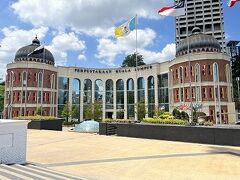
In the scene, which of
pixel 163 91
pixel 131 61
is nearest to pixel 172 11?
pixel 163 91

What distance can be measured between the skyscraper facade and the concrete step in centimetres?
12384

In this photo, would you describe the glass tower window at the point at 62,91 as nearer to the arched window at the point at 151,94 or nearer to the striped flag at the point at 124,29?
the arched window at the point at 151,94

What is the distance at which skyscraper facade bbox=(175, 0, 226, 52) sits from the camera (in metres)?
124

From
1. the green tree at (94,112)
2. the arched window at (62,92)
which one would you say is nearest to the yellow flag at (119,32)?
A: the green tree at (94,112)

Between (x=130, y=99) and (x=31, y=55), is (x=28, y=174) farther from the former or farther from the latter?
(x=130, y=99)

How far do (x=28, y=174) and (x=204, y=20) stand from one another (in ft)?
429

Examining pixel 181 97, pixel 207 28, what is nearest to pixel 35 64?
pixel 181 97

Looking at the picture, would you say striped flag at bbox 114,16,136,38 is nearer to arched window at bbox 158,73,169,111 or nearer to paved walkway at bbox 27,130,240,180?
paved walkway at bbox 27,130,240,180

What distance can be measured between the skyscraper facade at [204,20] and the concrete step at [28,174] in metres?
124

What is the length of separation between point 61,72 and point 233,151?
191ft

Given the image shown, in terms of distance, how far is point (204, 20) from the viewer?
127 m

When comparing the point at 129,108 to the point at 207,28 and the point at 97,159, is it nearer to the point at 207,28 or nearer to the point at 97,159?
the point at 97,159

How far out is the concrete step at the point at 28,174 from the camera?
9.77 m

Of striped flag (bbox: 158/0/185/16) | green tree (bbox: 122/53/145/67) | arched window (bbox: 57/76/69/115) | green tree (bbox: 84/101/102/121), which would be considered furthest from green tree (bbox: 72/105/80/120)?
striped flag (bbox: 158/0/185/16)
